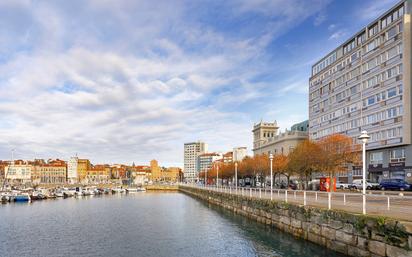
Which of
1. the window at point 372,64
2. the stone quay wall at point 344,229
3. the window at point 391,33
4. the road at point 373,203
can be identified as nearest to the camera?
the stone quay wall at point 344,229

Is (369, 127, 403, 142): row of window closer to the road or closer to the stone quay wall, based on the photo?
the road

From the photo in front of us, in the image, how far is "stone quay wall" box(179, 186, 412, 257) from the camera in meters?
17.5

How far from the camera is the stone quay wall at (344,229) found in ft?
57.5

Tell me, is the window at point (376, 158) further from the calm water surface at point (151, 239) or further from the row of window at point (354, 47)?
the calm water surface at point (151, 239)

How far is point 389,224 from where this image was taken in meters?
18.0

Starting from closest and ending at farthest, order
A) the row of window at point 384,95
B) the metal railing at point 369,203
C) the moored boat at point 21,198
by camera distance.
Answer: the metal railing at point 369,203 → the row of window at point 384,95 → the moored boat at point 21,198

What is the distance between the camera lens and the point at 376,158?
8106 centimetres

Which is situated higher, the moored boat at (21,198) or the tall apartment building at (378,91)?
the tall apartment building at (378,91)

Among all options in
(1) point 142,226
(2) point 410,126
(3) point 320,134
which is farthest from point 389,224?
(3) point 320,134

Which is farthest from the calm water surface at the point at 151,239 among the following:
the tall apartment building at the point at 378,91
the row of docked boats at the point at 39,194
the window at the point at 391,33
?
the window at the point at 391,33

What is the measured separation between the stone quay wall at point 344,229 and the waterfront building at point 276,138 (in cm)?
8373

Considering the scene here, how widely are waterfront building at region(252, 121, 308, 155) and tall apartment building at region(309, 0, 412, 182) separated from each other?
26143 mm

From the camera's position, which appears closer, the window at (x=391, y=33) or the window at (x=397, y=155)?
the window at (x=397, y=155)

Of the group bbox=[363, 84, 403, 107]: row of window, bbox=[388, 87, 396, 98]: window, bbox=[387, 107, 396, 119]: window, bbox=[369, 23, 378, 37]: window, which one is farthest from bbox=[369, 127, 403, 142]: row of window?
bbox=[369, 23, 378, 37]: window
